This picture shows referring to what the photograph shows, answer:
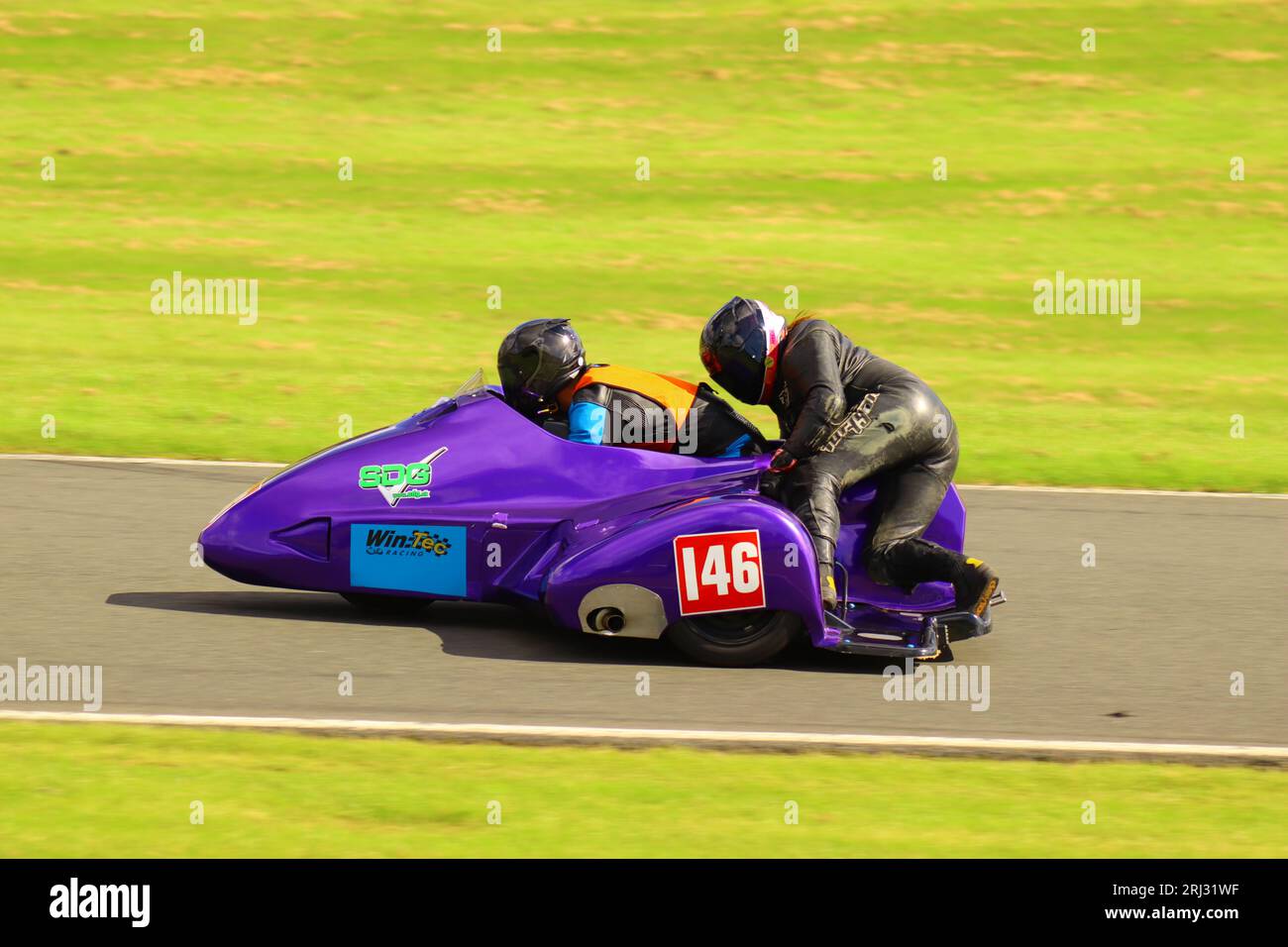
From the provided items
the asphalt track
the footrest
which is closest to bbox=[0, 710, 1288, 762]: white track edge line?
the asphalt track

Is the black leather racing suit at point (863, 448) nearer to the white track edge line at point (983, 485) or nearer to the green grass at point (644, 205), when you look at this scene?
the white track edge line at point (983, 485)

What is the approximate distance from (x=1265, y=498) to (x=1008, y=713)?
528 centimetres

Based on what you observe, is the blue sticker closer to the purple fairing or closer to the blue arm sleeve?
the purple fairing

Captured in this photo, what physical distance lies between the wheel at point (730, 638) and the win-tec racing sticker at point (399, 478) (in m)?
1.15

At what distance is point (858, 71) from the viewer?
21.9 metres

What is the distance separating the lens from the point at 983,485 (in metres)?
11.1

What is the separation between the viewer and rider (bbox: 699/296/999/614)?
6.97 m

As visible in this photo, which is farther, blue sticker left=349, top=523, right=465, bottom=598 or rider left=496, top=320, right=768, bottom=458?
rider left=496, top=320, right=768, bottom=458

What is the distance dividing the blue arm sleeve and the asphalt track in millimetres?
831

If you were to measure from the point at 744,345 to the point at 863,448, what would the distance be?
633mm

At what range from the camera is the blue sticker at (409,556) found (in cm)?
709

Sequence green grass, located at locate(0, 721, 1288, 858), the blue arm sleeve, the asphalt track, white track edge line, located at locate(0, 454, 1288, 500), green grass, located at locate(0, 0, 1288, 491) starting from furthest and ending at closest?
green grass, located at locate(0, 0, 1288, 491) → white track edge line, located at locate(0, 454, 1288, 500) → the blue arm sleeve → the asphalt track → green grass, located at locate(0, 721, 1288, 858)

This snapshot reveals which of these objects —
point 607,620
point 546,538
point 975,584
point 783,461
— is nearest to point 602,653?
point 607,620

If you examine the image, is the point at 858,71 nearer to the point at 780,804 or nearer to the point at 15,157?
the point at 15,157
